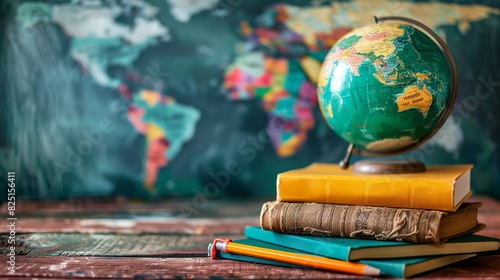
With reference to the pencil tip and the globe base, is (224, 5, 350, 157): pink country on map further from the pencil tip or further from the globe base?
the pencil tip

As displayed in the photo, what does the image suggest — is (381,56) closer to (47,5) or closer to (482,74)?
(482,74)

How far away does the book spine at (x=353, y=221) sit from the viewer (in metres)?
1.03

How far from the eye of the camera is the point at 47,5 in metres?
2.41

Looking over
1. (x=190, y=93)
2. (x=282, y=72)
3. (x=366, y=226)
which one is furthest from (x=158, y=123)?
(x=366, y=226)

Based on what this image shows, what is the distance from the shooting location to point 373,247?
1.02 m

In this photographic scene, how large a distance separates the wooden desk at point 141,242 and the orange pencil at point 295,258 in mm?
15

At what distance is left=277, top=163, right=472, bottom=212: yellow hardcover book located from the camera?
3.49 feet

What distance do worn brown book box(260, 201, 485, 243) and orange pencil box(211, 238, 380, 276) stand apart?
2.5 inches

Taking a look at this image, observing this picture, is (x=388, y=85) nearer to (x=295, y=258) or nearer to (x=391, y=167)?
(x=391, y=167)

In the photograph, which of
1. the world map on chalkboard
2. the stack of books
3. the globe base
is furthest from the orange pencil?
the world map on chalkboard

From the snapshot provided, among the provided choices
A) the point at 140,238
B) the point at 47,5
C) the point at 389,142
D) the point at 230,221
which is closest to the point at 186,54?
the point at 47,5

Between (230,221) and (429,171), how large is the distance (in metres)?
0.75

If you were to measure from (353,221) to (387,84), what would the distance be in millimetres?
292

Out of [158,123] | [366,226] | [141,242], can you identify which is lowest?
[141,242]
